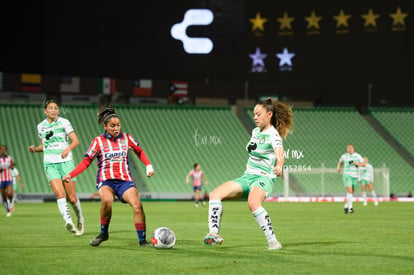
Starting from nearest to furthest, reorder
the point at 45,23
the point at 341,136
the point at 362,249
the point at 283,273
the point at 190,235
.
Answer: the point at 283,273
the point at 362,249
the point at 190,235
the point at 45,23
the point at 341,136

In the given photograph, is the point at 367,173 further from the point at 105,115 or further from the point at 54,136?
the point at 105,115

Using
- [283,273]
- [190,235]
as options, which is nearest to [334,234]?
[190,235]

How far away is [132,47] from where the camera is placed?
44.5m

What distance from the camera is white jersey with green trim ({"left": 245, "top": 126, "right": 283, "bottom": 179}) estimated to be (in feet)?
32.8

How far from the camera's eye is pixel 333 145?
4544cm

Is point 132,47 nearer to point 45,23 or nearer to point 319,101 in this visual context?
point 45,23

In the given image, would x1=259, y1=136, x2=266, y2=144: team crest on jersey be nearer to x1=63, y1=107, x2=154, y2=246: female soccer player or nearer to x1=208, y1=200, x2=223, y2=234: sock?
x1=208, y1=200, x2=223, y2=234: sock

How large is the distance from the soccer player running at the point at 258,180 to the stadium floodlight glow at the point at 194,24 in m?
33.5

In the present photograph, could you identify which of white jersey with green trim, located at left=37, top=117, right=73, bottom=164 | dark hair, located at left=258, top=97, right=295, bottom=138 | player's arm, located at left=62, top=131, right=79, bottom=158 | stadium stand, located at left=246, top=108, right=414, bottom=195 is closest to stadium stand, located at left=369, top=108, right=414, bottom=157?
stadium stand, located at left=246, top=108, right=414, bottom=195

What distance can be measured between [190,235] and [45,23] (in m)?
33.0

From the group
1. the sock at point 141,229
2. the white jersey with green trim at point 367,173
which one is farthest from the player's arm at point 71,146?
the white jersey with green trim at point 367,173

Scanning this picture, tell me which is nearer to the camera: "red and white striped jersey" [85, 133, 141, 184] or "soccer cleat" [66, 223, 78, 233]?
"red and white striped jersey" [85, 133, 141, 184]

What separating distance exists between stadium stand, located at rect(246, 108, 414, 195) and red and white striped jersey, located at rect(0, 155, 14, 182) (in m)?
21.3

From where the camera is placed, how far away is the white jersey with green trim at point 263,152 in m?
9.98
